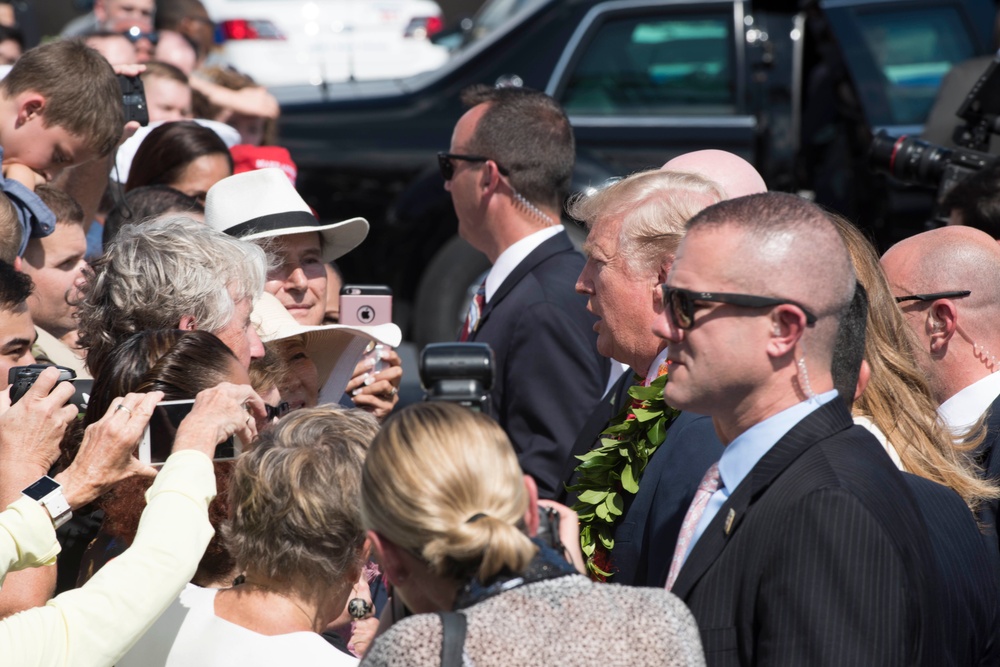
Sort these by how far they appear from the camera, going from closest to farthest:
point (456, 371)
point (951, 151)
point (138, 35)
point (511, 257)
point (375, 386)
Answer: point (456, 371), point (375, 386), point (511, 257), point (951, 151), point (138, 35)

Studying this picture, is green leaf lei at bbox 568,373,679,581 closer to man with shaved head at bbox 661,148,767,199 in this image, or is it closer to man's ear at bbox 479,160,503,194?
man with shaved head at bbox 661,148,767,199

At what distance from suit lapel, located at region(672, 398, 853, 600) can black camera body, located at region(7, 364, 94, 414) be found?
1.41 metres

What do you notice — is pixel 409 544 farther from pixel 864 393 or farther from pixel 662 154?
pixel 662 154

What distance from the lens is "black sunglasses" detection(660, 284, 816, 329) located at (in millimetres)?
2248

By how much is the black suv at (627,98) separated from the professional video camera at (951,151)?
→ 6.85ft

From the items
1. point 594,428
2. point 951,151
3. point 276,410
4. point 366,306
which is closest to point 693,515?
point 594,428

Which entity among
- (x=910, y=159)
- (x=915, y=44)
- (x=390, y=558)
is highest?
(x=390, y=558)

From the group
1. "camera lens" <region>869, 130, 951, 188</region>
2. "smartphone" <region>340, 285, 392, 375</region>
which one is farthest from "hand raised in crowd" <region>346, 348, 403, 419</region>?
"camera lens" <region>869, 130, 951, 188</region>

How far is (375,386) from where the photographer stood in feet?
13.0

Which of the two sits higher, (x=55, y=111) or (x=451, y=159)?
(x=55, y=111)

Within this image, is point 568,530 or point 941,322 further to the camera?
point 941,322

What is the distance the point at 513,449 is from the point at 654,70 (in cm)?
526

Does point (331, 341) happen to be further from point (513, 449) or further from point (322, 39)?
point (322, 39)

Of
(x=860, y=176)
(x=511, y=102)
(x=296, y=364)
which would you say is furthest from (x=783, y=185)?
(x=296, y=364)
